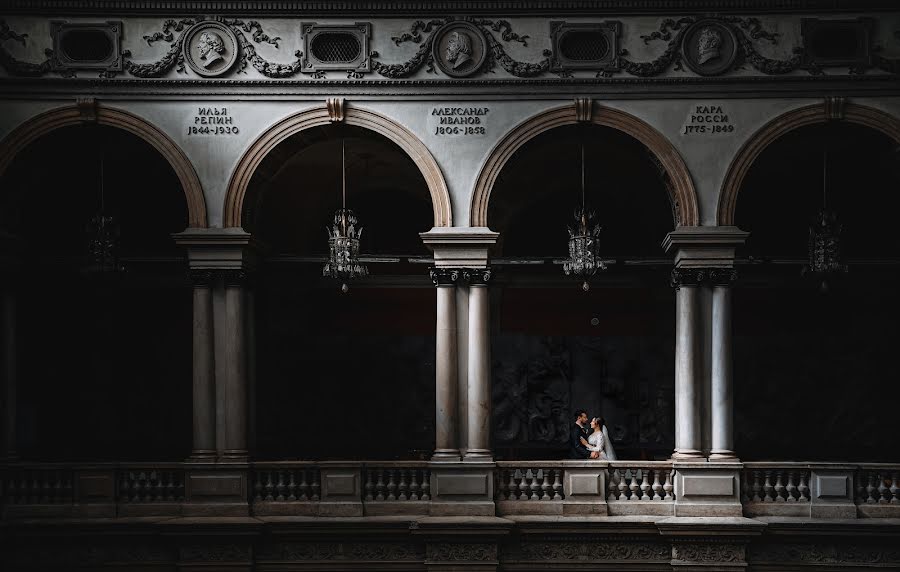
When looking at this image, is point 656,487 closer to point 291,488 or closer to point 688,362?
point 688,362

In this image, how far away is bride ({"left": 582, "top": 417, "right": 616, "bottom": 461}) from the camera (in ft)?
60.8

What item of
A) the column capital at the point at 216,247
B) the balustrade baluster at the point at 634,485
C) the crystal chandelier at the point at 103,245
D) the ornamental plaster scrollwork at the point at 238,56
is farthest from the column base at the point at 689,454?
the crystal chandelier at the point at 103,245

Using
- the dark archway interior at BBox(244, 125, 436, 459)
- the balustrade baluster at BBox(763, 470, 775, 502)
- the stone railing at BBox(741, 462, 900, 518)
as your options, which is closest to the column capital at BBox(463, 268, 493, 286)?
the dark archway interior at BBox(244, 125, 436, 459)

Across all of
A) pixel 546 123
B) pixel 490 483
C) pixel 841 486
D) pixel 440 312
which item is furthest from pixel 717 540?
pixel 546 123

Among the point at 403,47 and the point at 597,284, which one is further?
the point at 597,284

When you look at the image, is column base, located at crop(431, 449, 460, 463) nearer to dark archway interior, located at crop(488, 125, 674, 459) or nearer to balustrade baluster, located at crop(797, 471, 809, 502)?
dark archway interior, located at crop(488, 125, 674, 459)

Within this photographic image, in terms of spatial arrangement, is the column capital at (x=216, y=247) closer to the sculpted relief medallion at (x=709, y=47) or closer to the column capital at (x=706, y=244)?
the column capital at (x=706, y=244)

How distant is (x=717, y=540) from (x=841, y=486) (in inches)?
81.9

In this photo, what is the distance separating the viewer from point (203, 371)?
18078mm

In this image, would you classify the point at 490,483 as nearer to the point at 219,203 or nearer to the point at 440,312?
the point at 440,312

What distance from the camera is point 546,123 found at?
18094 millimetres

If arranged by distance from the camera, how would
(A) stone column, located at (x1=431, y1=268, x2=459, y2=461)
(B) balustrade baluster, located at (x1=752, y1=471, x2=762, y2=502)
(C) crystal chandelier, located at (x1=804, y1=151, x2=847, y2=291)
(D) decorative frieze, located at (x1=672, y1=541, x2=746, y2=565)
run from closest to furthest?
(D) decorative frieze, located at (x1=672, y1=541, x2=746, y2=565)
(C) crystal chandelier, located at (x1=804, y1=151, x2=847, y2=291)
(B) balustrade baluster, located at (x1=752, y1=471, x2=762, y2=502)
(A) stone column, located at (x1=431, y1=268, x2=459, y2=461)

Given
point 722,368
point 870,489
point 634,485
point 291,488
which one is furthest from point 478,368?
point 870,489

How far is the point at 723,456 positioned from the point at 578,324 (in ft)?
17.1
